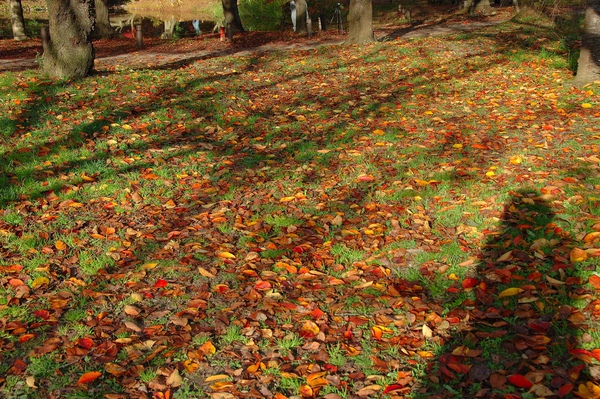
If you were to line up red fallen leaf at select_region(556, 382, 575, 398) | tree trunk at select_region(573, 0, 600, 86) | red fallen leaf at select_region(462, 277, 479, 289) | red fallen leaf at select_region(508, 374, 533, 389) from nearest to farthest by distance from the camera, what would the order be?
red fallen leaf at select_region(556, 382, 575, 398), red fallen leaf at select_region(508, 374, 533, 389), red fallen leaf at select_region(462, 277, 479, 289), tree trunk at select_region(573, 0, 600, 86)

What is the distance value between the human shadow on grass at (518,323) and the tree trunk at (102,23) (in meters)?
22.9

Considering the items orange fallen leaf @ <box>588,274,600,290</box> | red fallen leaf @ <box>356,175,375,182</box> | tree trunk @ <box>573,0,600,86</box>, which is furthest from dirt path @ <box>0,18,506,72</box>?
orange fallen leaf @ <box>588,274,600,290</box>

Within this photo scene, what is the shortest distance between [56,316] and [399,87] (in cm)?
823

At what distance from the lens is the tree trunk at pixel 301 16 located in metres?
23.5

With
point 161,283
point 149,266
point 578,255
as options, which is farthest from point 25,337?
point 578,255

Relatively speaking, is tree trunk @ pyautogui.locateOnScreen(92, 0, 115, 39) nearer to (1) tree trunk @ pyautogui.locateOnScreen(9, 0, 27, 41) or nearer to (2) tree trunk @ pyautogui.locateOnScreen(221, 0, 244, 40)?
(1) tree trunk @ pyautogui.locateOnScreen(9, 0, 27, 41)

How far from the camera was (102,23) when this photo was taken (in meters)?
23.8

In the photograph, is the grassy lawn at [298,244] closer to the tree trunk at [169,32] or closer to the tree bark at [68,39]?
the tree bark at [68,39]

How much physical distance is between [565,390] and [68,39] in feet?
33.0

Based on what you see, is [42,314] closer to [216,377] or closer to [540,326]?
[216,377]

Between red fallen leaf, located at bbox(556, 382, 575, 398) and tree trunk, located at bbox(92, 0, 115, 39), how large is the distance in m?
24.5

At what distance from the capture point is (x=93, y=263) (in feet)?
15.5

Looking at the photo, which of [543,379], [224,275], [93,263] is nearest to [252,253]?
[224,275]

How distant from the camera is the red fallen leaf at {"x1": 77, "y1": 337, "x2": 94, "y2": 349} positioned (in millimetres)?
3697
